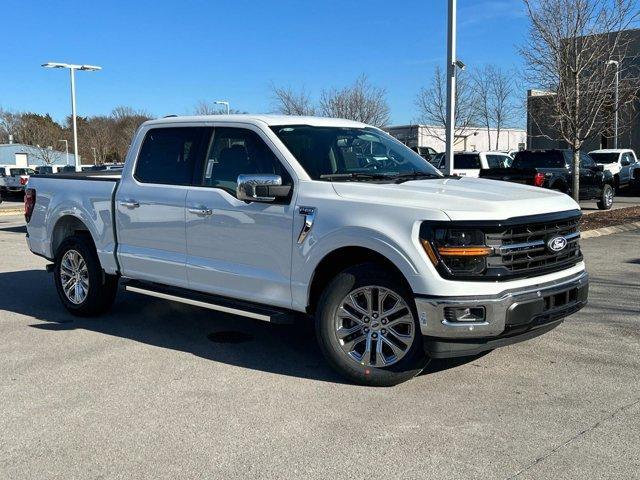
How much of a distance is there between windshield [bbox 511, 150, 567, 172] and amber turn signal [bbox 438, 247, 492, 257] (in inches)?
537

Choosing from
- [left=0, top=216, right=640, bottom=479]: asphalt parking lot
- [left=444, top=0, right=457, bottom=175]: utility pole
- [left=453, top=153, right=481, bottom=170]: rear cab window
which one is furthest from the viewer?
[left=453, top=153, right=481, bottom=170]: rear cab window

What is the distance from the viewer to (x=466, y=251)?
13.9 ft

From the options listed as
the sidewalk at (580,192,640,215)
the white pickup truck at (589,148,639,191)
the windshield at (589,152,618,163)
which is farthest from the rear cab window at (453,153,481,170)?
the windshield at (589,152,618,163)

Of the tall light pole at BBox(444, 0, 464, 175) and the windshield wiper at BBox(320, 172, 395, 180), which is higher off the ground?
the tall light pole at BBox(444, 0, 464, 175)

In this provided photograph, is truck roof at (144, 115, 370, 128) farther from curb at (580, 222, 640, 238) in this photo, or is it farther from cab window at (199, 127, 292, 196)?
curb at (580, 222, 640, 238)

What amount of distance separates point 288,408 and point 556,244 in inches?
86.5

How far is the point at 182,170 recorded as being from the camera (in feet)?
19.4

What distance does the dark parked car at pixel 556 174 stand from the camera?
49.9ft

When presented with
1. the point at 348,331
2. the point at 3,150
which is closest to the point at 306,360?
the point at 348,331

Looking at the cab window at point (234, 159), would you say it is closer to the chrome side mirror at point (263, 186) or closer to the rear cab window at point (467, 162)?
the chrome side mirror at point (263, 186)

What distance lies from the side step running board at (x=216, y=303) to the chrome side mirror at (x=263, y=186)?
2.91 feet

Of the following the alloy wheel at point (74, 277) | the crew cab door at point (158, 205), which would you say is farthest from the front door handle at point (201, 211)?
the alloy wheel at point (74, 277)

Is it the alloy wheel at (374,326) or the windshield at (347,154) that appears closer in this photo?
the alloy wheel at (374,326)

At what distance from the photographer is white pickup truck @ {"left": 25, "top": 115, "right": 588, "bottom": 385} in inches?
169
